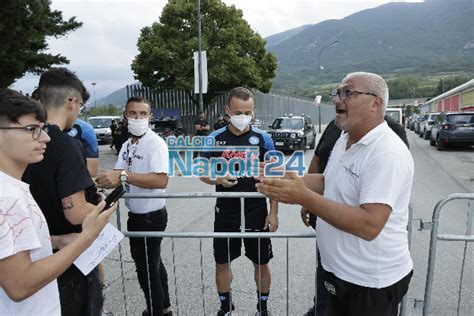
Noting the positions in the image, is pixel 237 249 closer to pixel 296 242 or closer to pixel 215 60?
pixel 296 242

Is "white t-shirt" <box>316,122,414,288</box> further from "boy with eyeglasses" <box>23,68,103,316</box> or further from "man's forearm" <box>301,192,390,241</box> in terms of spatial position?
"boy with eyeglasses" <box>23,68,103,316</box>

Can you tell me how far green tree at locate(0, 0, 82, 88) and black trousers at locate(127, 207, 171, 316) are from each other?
11.8 meters

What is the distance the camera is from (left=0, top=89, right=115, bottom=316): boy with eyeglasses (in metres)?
1.41

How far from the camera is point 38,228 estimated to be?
1.58 m

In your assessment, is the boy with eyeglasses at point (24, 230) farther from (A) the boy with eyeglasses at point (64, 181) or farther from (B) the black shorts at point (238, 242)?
(B) the black shorts at point (238, 242)

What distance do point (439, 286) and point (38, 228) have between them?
3.97 meters

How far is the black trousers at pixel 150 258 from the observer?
325 centimetres

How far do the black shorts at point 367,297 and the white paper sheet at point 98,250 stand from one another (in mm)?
1236

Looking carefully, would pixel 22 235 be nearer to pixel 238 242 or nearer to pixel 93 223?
pixel 93 223

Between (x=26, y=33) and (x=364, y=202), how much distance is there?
50.7ft

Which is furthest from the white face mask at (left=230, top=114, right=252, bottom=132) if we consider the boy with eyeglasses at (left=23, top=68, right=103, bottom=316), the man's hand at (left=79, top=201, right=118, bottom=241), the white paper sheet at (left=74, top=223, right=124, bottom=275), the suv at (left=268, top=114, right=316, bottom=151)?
the suv at (left=268, top=114, right=316, bottom=151)

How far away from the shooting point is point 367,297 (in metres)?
2.03

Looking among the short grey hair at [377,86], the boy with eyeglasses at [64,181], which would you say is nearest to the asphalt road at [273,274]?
the boy with eyeglasses at [64,181]

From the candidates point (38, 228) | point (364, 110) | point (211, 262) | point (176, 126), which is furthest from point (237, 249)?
point (176, 126)
